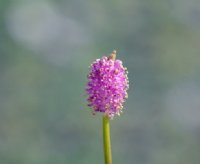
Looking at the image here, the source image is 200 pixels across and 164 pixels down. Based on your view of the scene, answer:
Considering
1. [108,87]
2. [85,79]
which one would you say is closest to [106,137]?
[108,87]

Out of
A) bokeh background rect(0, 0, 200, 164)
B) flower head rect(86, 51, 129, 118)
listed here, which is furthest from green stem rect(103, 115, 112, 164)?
bokeh background rect(0, 0, 200, 164)

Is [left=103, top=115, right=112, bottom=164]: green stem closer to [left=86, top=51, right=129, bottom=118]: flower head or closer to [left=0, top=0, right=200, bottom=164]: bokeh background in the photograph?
[left=86, top=51, right=129, bottom=118]: flower head

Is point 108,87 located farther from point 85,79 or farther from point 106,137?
point 85,79

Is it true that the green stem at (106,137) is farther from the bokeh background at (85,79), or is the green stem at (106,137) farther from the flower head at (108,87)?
the bokeh background at (85,79)

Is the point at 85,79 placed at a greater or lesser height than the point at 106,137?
greater

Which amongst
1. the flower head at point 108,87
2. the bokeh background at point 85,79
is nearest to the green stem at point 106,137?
the flower head at point 108,87

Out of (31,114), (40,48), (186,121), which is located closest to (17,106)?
(31,114)
